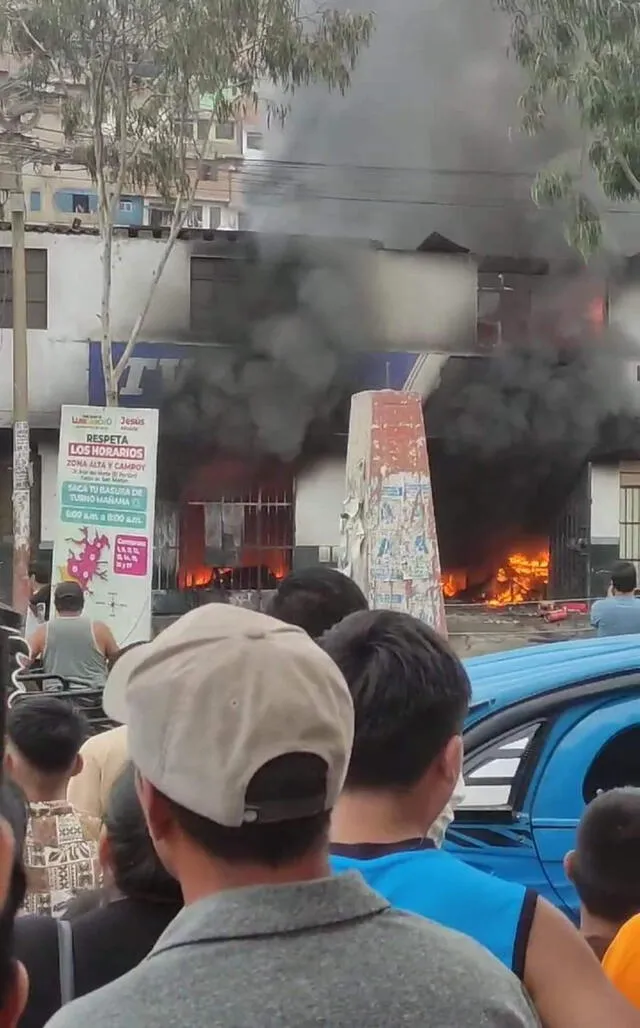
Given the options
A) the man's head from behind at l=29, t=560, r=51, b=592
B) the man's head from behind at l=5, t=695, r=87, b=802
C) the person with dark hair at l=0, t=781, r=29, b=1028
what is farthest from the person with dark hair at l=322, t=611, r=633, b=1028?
the man's head from behind at l=29, t=560, r=51, b=592

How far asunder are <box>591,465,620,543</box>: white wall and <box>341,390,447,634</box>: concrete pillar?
11.5 metres

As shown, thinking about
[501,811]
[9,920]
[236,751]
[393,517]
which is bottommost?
[501,811]

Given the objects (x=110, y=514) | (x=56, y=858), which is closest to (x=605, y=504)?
(x=110, y=514)

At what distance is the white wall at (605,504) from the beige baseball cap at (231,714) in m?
18.6

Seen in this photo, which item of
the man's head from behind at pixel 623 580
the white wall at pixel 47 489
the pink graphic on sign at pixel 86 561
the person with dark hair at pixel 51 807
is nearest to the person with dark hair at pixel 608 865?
the person with dark hair at pixel 51 807

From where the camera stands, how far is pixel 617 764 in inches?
151

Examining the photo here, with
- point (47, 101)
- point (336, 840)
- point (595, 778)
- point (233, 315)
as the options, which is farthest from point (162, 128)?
point (336, 840)

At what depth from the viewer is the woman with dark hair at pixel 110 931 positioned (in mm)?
1827

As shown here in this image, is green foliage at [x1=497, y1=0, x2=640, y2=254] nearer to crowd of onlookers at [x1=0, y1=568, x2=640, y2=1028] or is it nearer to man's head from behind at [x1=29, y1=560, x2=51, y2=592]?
man's head from behind at [x1=29, y1=560, x2=51, y2=592]

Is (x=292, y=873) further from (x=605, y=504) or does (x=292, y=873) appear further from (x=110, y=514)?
(x=605, y=504)

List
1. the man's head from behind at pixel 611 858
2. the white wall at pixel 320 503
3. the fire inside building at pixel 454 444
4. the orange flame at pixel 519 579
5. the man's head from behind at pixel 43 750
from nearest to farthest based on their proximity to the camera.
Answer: the man's head from behind at pixel 611 858 → the man's head from behind at pixel 43 750 → the fire inside building at pixel 454 444 → the white wall at pixel 320 503 → the orange flame at pixel 519 579

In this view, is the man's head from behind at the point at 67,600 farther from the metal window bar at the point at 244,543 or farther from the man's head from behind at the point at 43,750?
the metal window bar at the point at 244,543

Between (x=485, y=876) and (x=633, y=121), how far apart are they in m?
8.74

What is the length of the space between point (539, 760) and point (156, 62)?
479 inches
